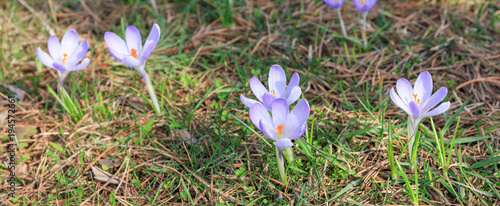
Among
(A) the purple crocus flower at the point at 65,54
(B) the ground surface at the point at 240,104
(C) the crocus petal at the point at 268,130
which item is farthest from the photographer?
(A) the purple crocus flower at the point at 65,54

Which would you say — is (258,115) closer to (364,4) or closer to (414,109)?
(414,109)

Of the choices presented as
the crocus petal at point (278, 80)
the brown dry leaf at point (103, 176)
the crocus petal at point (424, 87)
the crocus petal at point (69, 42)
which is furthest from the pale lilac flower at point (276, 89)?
the crocus petal at point (69, 42)

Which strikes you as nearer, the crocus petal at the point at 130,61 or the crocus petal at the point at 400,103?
the crocus petal at the point at 400,103

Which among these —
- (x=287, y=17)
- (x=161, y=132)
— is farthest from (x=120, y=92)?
(x=287, y=17)

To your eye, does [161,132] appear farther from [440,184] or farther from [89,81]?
[440,184]

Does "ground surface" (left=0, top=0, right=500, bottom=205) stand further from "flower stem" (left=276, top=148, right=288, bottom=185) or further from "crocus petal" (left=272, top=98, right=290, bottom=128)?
"crocus petal" (left=272, top=98, right=290, bottom=128)

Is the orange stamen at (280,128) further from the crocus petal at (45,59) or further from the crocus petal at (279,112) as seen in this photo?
the crocus petal at (45,59)
